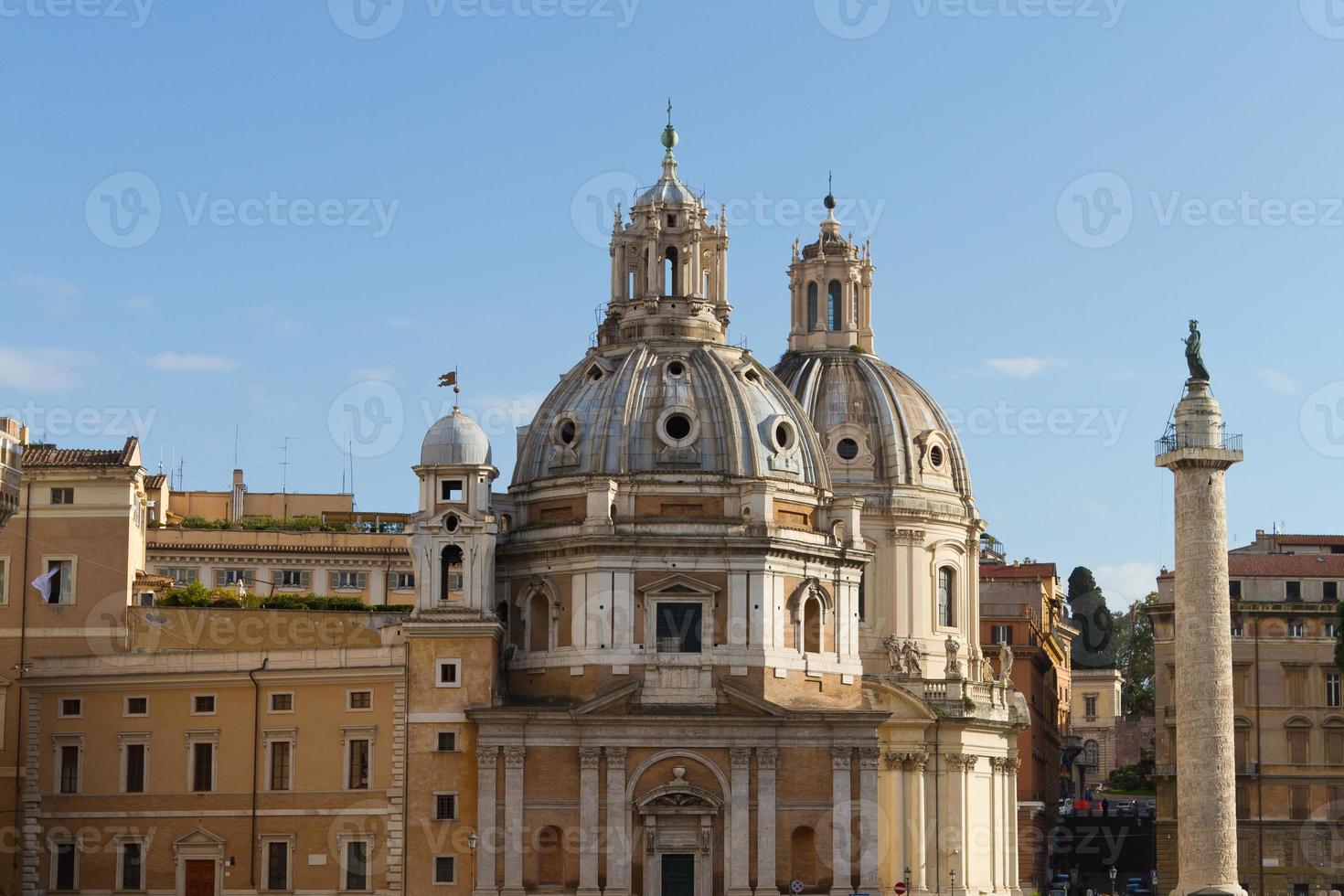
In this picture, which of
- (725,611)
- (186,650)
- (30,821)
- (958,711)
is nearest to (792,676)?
(725,611)

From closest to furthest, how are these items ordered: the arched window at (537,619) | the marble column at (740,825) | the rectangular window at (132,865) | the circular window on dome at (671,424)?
the marble column at (740,825), the rectangular window at (132,865), the arched window at (537,619), the circular window on dome at (671,424)

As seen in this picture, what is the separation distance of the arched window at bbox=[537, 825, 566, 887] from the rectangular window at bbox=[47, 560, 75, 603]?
59.6ft

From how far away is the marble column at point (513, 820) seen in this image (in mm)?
80938

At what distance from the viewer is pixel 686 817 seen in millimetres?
82312

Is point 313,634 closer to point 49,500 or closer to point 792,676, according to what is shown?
point 49,500

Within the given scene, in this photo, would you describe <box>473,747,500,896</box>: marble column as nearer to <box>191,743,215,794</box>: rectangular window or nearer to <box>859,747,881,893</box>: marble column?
<box>191,743,215,794</box>: rectangular window

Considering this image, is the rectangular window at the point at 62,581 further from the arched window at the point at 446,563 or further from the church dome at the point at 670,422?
the church dome at the point at 670,422

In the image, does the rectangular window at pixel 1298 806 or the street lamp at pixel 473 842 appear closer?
the street lamp at pixel 473 842

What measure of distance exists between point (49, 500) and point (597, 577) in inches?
733

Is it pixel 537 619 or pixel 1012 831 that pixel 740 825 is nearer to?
pixel 537 619

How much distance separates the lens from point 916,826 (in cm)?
9294

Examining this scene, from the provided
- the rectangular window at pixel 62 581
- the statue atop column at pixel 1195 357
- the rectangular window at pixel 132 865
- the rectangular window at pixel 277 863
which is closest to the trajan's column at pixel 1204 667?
the statue atop column at pixel 1195 357

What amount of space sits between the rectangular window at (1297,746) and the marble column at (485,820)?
38538 mm

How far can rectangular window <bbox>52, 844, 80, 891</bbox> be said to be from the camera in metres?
82.9
